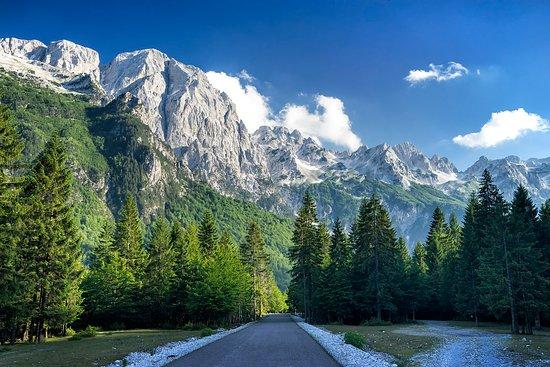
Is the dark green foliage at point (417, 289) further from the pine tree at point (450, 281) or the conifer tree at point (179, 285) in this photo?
the conifer tree at point (179, 285)

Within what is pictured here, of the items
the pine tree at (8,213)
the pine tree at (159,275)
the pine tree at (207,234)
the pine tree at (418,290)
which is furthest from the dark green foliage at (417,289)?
the pine tree at (8,213)

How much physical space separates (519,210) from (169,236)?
5269cm

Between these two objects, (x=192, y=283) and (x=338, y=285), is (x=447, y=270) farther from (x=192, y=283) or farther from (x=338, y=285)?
(x=192, y=283)

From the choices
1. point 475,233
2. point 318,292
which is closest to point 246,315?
point 318,292

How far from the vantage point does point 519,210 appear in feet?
171

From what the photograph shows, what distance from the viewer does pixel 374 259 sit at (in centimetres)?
6588

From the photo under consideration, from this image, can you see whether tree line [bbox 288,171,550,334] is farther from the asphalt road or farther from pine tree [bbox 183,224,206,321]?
the asphalt road

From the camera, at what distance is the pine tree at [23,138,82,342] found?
125 feet

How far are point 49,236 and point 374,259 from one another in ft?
148

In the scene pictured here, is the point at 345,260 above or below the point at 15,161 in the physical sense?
below

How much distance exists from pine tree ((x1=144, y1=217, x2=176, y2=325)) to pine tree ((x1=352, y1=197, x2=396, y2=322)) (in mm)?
29392

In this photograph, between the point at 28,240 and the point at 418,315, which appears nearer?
the point at 28,240

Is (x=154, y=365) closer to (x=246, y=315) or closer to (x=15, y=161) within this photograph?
(x=15, y=161)

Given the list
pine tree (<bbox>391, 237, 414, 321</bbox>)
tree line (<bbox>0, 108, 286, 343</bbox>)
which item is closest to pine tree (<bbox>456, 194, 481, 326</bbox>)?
pine tree (<bbox>391, 237, 414, 321</bbox>)
